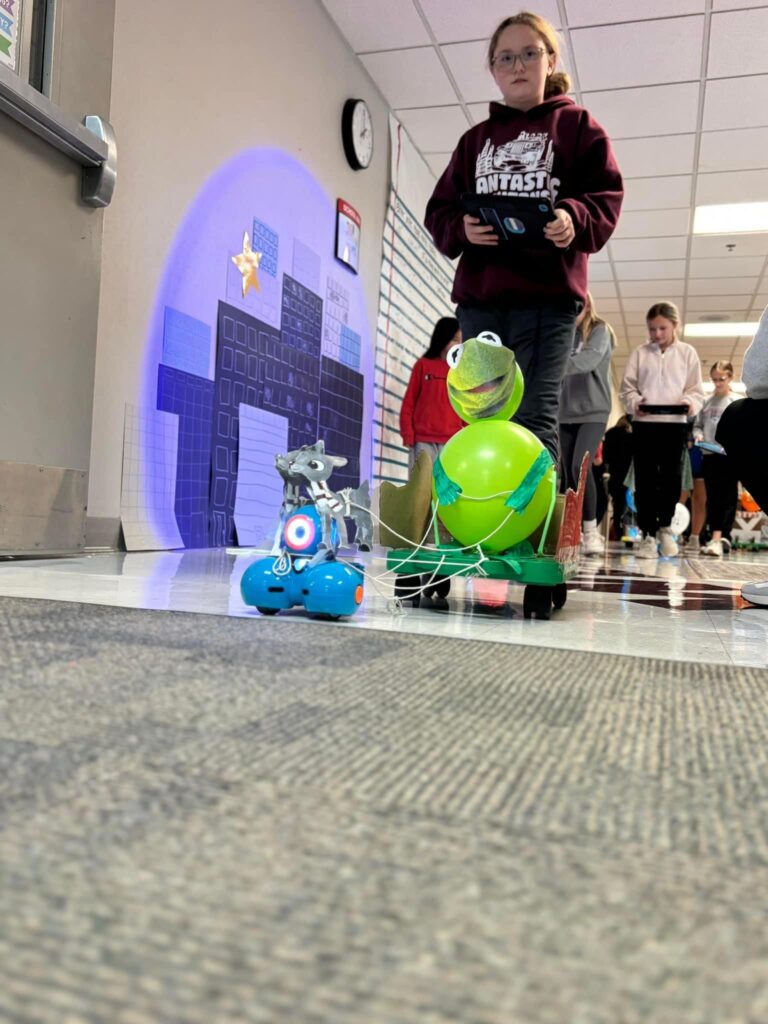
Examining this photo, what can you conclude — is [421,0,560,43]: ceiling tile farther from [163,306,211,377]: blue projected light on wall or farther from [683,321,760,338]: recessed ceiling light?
[683,321,760,338]: recessed ceiling light

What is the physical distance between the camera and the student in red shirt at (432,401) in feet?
13.9

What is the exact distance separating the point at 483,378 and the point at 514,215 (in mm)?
367

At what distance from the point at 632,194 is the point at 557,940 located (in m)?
5.90

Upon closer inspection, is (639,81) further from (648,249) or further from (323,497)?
(323,497)

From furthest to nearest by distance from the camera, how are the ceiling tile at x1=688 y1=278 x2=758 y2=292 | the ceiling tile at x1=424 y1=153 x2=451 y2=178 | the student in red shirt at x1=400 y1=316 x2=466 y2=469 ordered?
the ceiling tile at x1=688 y1=278 x2=758 y2=292 → the ceiling tile at x1=424 y1=153 x2=451 y2=178 → the student in red shirt at x1=400 y1=316 x2=466 y2=469

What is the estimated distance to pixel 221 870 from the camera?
0.38 meters

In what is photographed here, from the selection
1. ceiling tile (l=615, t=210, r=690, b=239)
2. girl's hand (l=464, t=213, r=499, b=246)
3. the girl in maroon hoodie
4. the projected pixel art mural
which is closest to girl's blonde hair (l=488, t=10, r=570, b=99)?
the girl in maroon hoodie

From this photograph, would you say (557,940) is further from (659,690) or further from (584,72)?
(584,72)

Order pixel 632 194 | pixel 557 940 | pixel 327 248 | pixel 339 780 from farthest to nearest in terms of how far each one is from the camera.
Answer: pixel 632 194
pixel 327 248
pixel 339 780
pixel 557 940

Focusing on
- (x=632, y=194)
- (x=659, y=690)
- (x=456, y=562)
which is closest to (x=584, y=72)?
(x=632, y=194)

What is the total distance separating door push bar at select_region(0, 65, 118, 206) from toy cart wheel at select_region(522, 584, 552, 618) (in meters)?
1.63

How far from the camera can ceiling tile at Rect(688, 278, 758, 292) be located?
277 inches

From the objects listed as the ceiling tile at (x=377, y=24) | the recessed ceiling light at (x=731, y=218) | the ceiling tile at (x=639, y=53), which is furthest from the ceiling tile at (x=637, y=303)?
the ceiling tile at (x=377, y=24)

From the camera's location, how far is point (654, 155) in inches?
198
